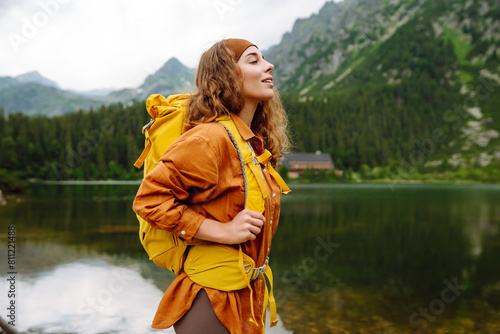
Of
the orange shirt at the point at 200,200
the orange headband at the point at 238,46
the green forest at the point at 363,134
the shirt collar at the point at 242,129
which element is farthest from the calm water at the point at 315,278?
the green forest at the point at 363,134

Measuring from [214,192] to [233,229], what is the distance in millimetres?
217

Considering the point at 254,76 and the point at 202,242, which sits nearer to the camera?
the point at 202,242

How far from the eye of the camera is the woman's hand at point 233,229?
183 centimetres

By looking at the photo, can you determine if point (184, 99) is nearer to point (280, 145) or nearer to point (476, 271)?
point (280, 145)

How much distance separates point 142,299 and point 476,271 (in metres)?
12.3

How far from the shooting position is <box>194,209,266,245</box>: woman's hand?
5.99ft

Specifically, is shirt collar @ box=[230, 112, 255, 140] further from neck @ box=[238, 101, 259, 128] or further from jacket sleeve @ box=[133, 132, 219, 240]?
jacket sleeve @ box=[133, 132, 219, 240]

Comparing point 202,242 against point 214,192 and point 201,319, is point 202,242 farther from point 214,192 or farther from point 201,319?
point 201,319

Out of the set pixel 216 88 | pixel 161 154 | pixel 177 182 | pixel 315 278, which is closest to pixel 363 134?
pixel 315 278

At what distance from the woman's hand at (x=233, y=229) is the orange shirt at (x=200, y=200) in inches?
2.0

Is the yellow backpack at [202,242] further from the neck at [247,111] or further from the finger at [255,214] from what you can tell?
the neck at [247,111]

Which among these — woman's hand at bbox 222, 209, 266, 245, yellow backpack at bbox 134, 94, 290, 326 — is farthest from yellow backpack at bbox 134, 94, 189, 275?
woman's hand at bbox 222, 209, 266, 245

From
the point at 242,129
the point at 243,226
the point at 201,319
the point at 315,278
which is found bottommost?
the point at 315,278

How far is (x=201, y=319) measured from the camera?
191 cm
